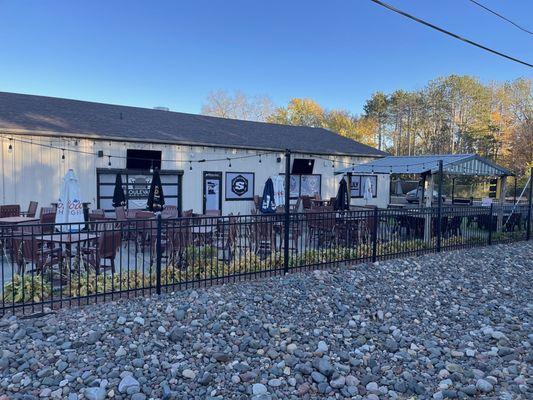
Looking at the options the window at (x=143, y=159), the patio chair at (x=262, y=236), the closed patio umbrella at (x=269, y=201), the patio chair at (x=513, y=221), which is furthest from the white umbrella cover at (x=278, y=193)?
the patio chair at (x=513, y=221)

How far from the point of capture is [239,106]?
48375 mm

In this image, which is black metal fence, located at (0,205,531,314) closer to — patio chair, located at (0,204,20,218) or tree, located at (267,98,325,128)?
patio chair, located at (0,204,20,218)

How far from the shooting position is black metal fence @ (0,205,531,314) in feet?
18.2

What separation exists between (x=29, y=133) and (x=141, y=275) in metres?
8.29

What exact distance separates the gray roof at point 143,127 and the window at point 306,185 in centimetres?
124

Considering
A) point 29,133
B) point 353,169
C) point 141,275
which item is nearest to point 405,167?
point 353,169

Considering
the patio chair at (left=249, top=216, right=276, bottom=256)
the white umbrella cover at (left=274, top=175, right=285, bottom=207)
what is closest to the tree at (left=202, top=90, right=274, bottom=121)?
the white umbrella cover at (left=274, top=175, right=285, bottom=207)

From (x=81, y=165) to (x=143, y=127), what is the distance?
10.4 feet

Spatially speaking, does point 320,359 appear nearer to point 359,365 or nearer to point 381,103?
point 359,365

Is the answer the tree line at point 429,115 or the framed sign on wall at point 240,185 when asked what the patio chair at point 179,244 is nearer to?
the framed sign on wall at point 240,185

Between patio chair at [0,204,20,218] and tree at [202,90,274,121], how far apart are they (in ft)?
126

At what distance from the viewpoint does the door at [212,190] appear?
15738mm

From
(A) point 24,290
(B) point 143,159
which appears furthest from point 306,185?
(A) point 24,290

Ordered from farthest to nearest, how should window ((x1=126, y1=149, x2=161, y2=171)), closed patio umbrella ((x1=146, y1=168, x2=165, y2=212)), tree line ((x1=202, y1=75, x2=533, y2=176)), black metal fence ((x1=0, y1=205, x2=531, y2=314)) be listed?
1. tree line ((x1=202, y1=75, x2=533, y2=176))
2. window ((x1=126, y1=149, x2=161, y2=171))
3. closed patio umbrella ((x1=146, y1=168, x2=165, y2=212))
4. black metal fence ((x1=0, y1=205, x2=531, y2=314))
